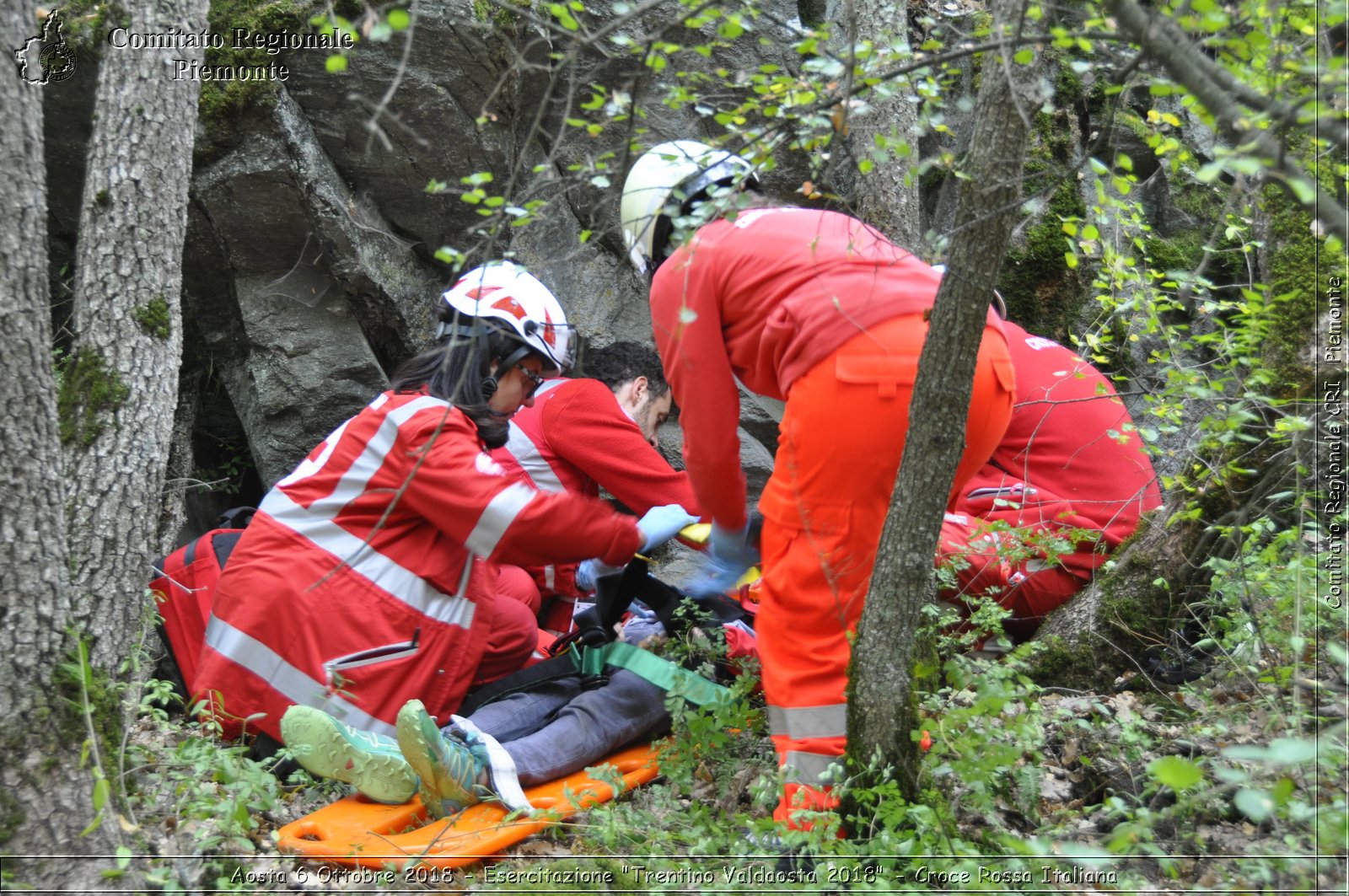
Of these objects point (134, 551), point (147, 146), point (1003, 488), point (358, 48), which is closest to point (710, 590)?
point (1003, 488)

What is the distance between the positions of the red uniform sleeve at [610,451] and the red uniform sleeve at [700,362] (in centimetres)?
120

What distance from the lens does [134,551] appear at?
3135 mm

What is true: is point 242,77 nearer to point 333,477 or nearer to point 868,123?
point 333,477

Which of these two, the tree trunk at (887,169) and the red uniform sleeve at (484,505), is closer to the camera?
the red uniform sleeve at (484,505)

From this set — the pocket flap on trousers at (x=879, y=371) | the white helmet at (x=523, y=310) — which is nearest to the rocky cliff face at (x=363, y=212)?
the white helmet at (x=523, y=310)

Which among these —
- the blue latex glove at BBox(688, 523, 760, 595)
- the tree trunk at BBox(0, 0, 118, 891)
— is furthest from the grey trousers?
the tree trunk at BBox(0, 0, 118, 891)

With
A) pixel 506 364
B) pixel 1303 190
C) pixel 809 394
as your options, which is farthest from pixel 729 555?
pixel 1303 190

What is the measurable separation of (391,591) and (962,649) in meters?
2.03

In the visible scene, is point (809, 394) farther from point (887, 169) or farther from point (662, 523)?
point (887, 169)

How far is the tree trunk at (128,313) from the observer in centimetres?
314

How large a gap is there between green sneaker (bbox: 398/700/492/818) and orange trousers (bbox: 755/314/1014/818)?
101cm

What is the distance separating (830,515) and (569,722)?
1.44 metres

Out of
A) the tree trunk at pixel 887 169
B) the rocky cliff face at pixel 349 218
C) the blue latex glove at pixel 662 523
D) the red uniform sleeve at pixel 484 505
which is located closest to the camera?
the red uniform sleeve at pixel 484 505

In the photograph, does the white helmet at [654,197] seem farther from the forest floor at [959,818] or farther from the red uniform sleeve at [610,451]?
the forest floor at [959,818]
